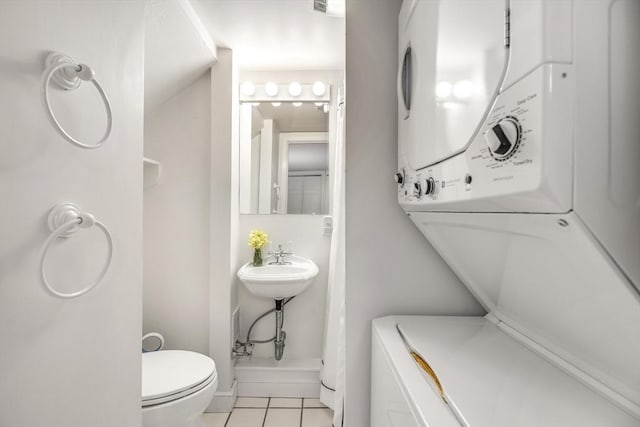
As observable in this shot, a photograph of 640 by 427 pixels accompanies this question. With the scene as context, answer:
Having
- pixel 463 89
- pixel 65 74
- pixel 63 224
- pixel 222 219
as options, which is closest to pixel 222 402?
pixel 222 219

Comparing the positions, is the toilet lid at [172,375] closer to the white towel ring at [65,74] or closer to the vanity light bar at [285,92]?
the white towel ring at [65,74]

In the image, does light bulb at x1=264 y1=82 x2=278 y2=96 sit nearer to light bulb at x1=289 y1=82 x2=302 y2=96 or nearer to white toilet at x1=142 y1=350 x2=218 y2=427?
light bulb at x1=289 y1=82 x2=302 y2=96

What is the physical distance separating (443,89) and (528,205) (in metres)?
0.37

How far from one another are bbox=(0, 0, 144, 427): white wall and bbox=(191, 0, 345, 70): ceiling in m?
0.79

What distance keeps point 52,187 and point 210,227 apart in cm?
149

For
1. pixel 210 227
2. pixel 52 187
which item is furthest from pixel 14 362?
pixel 210 227

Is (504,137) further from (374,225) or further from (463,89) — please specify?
(374,225)

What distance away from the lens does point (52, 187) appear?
2.77 feet

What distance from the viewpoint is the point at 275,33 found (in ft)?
6.93

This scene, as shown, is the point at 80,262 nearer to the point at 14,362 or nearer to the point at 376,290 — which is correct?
the point at 14,362

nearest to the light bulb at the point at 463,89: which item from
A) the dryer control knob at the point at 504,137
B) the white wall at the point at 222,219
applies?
the dryer control knob at the point at 504,137

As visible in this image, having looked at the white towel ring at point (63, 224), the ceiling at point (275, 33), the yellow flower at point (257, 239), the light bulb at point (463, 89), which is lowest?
the yellow flower at point (257, 239)

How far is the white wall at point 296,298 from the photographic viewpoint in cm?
255

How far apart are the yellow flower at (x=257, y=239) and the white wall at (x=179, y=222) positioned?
306 millimetres
